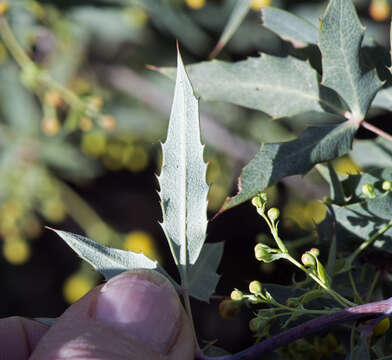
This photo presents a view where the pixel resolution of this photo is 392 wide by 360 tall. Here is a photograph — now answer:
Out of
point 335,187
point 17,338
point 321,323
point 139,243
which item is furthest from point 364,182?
point 139,243

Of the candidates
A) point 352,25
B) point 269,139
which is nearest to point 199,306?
point 269,139

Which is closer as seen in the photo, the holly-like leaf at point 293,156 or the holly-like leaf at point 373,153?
the holly-like leaf at point 293,156

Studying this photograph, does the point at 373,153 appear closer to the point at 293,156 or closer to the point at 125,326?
the point at 293,156

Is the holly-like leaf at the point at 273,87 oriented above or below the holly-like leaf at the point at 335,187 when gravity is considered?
above

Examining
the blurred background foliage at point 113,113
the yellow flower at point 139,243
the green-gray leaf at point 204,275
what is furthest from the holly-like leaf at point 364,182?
the yellow flower at point 139,243

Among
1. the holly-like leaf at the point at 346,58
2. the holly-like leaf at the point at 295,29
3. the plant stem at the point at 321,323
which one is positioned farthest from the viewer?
the holly-like leaf at the point at 295,29

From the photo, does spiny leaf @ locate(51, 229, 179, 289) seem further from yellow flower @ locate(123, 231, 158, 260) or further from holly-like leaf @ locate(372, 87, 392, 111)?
yellow flower @ locate(123, 231, 158, 260)

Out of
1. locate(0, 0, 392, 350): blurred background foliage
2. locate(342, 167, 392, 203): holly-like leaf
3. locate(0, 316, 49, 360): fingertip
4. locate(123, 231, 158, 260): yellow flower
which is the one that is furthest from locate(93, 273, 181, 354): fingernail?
locate(123, 231, 158, 260): yellow flower

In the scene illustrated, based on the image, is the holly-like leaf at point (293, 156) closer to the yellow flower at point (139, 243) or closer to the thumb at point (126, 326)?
the thumb at point (126, 326)
